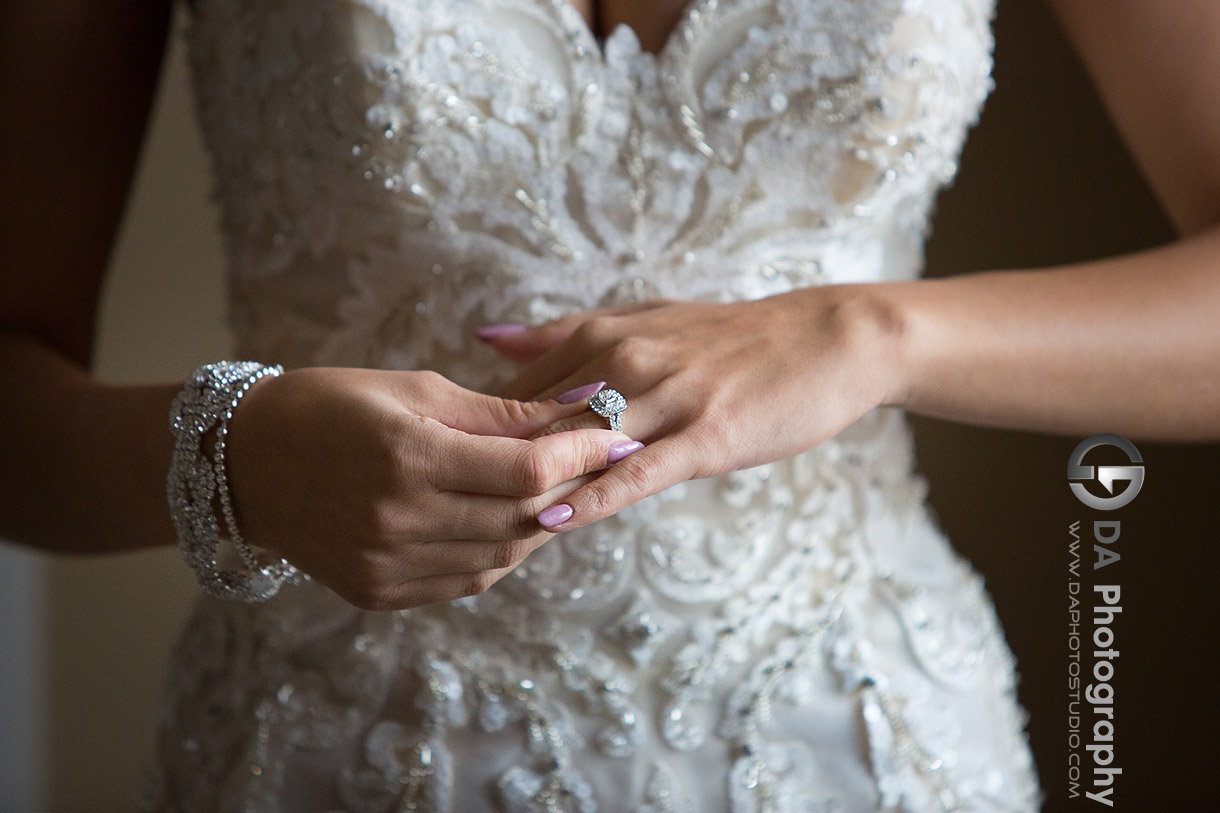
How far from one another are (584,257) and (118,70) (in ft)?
1.42

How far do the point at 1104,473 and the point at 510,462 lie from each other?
1.96 feet

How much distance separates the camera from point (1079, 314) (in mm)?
587

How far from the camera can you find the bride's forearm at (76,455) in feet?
1.87

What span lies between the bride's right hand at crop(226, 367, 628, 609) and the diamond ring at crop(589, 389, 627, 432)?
0.01m

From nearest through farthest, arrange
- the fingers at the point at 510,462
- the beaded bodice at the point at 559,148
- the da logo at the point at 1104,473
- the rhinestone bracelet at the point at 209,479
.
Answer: the fingers at the point at 510,462 → the rhinestone bracelet at the point at 209,479 → the beaded bodice at the point at 559,148 → the da logo at the point at 1104,473

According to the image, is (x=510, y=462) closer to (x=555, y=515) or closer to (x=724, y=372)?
(x=555, y=515)

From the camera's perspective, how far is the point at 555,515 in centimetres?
41

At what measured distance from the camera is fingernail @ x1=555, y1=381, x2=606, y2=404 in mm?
461

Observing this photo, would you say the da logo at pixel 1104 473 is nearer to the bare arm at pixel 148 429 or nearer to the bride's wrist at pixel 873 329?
the bride's wrist at pixel 873 329

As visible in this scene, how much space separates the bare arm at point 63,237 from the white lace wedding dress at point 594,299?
0.13 metres

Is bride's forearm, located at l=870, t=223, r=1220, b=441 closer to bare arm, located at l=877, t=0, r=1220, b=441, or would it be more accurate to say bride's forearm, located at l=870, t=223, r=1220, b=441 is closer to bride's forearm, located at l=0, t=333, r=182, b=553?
bare arm, located at l=877, t=0, r=1220, b=441

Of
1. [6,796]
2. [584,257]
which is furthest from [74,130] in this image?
[6,796]

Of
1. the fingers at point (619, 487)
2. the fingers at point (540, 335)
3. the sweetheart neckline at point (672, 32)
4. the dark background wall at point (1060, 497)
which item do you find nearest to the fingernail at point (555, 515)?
the fingers at point (619, 487)

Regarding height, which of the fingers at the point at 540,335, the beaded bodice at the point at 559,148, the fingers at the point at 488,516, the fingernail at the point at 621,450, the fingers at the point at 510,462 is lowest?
the fingers at the point at 488,516
